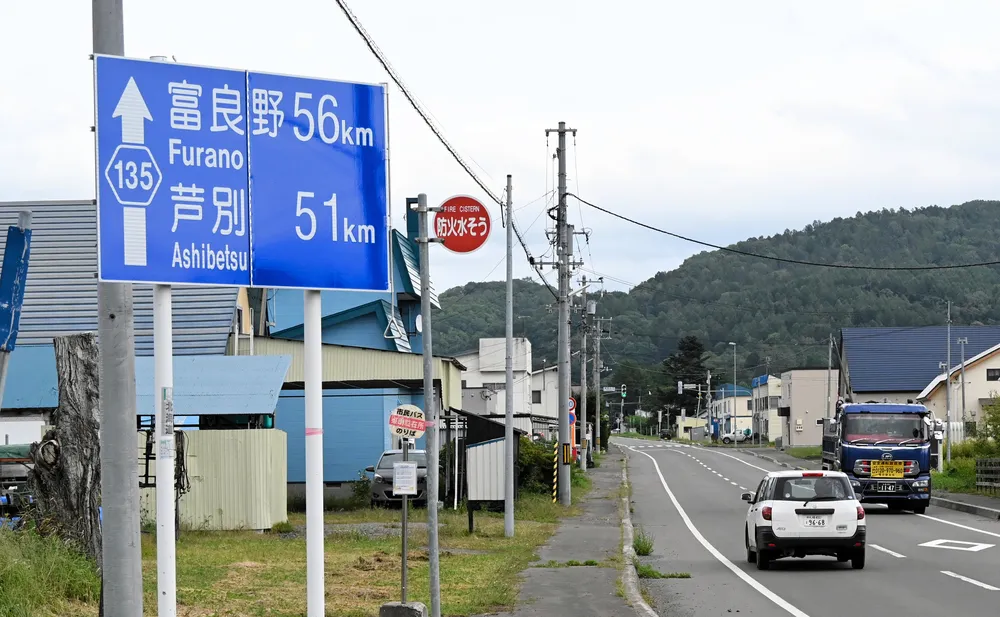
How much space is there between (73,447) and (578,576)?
724 centimetres

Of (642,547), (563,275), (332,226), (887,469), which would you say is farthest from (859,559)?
(563,275)

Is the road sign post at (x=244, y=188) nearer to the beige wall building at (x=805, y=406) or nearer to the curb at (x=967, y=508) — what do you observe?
the curb at (x=967, y=508)

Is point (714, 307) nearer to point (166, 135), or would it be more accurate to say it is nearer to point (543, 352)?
point (543, 352)

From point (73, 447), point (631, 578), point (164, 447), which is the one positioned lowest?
point (631, 578)

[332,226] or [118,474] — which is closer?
[118,474]

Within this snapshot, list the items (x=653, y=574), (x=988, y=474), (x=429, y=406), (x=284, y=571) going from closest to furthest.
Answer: (x=429, y=406)
(x=284, y=571)
(x=653, y=574)
(x=988, y=474)

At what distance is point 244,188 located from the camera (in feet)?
28.9

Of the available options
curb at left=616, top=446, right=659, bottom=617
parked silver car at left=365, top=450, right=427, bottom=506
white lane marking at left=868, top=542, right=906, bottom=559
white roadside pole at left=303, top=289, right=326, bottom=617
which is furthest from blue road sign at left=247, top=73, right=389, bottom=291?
parked silver car at left=365, top=450, right=427, bottom=506

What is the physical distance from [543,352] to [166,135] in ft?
371

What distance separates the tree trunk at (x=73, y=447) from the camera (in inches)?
574

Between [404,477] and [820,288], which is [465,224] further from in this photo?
[820,288]

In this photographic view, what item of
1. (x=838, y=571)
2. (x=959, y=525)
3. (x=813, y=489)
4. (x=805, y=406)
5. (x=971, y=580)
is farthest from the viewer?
(x=805, y=406)

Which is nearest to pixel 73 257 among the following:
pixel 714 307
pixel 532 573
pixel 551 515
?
pixel 551 515

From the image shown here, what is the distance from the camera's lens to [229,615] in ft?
41.4
